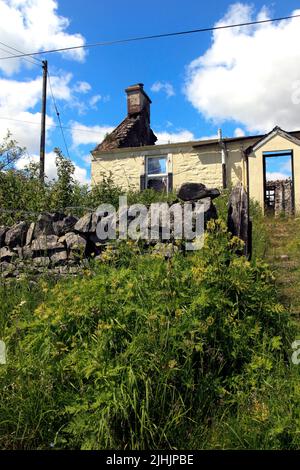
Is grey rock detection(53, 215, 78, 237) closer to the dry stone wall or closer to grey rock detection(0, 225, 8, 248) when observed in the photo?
the dry stone wall

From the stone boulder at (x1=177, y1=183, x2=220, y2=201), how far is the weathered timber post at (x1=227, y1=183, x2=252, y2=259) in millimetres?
577

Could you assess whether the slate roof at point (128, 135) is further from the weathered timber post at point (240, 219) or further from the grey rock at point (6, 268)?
the weathered timber post at point (240, 219)

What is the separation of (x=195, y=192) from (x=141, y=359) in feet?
9.80

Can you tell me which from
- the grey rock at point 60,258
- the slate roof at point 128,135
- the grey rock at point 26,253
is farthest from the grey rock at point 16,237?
the slate roof at point 128,135

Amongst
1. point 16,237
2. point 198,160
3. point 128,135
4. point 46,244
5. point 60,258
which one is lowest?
point 60,258

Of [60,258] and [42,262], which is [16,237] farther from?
[60,258]

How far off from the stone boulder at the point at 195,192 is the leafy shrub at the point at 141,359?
1.90 metres

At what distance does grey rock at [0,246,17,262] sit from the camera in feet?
16.3

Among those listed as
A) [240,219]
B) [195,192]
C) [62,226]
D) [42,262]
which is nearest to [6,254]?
[42,262]

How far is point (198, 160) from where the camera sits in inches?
540

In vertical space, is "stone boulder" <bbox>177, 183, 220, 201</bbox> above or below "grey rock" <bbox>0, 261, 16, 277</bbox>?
above

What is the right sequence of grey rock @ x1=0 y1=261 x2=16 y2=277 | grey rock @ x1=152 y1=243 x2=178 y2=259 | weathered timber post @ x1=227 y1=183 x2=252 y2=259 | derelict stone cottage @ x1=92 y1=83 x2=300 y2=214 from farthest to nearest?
derelict stone cottage @ x1=92 y1=83 x2=300 y2=214
grey rock @ x1=0 y1=261 x2=16 y2=277
weathered timber post @ x1=227 y1=183 x2=252 y2=259
grey rock @ x1=152 y1=243 x2=178 y2=259

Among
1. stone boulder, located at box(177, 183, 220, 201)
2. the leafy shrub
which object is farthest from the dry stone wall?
the leafy shrub
